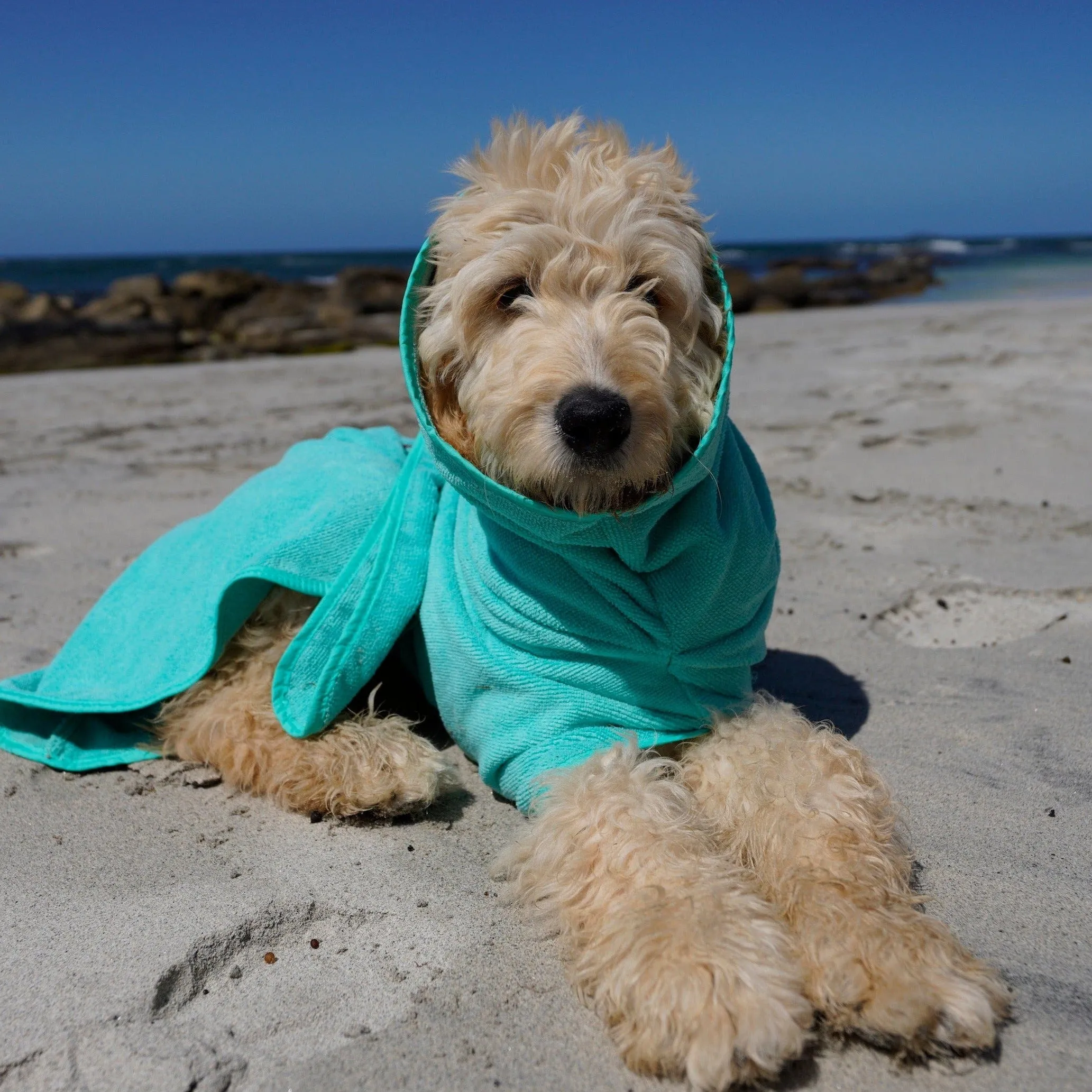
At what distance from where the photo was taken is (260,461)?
25.0 ft

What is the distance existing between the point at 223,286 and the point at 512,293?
26.4m

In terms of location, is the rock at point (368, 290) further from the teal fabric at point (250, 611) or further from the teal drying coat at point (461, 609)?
the teal drying coat at point (461, 609)

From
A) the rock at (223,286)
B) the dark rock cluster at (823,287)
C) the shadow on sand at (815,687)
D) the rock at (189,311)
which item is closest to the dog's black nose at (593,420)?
the shadow on sand at (815,687)

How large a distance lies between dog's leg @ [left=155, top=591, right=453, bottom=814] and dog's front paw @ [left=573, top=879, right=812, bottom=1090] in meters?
0.97

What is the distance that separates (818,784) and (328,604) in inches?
62.8

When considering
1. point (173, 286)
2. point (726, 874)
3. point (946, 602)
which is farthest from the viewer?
point (173, 286)

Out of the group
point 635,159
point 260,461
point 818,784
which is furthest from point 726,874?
point 260,461

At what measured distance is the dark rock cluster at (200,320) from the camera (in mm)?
15578

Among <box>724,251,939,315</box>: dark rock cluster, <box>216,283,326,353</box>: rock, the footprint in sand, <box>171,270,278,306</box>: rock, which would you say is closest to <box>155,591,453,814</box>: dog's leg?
the footprint in sand

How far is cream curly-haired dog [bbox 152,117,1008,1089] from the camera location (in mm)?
2084

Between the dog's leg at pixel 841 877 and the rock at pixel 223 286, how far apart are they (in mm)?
25672

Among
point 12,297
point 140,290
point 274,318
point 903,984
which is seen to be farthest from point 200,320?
point 903,984

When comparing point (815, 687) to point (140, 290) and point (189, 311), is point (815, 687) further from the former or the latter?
point (140, 290)

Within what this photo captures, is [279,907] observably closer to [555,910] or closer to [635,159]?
[555,910]
